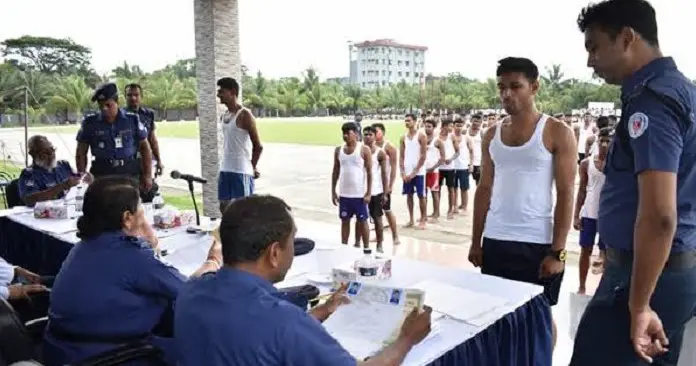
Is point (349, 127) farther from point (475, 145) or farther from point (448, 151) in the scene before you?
point (475, 145)

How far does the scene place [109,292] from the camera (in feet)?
6.01

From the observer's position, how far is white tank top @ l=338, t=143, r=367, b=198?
5191 mm

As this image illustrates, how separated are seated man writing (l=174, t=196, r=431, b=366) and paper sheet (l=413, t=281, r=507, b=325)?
59 cm

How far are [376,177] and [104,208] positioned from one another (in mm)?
3687

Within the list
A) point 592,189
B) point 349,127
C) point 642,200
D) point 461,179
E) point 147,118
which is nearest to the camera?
point 642,200

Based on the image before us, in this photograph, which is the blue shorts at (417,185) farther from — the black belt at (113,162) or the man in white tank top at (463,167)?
the black belt at (113,162)

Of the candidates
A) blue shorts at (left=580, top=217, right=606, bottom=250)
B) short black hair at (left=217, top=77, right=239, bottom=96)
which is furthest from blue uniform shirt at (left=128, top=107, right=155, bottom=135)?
blue shorts at (left=580, top=217, right=606, bottom=250)

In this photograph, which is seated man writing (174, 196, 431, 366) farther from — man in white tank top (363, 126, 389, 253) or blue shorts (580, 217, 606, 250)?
man in white tank top (363, 126, 389, 253)

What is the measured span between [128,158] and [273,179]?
767 cm

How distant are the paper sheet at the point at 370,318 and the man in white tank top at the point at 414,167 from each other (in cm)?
493

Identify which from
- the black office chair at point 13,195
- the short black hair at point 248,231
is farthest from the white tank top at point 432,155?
the short black hair at point 248,231

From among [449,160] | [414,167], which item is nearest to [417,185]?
[414,167]

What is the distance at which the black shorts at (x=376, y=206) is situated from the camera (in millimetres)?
5430

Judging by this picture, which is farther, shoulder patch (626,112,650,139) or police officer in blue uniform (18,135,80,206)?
police officer in blue uniform (18,135,80,206)
